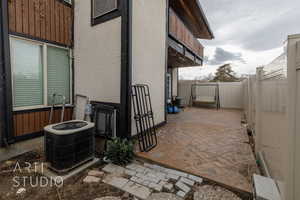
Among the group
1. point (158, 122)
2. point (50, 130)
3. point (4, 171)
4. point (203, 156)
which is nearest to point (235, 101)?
point (158, 122)

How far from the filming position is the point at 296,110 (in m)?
0.91

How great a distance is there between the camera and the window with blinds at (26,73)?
9.55 ft

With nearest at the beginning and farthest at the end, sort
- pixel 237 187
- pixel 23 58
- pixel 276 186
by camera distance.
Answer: pixel 276 186 → pixel 237 187 → pixel 23 58

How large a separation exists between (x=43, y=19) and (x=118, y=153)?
352 cm

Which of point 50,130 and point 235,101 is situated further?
point 235,101

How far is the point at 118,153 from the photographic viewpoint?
94.3 inches

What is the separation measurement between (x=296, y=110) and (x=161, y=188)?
62.9 inches

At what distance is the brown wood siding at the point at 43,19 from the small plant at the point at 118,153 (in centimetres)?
302

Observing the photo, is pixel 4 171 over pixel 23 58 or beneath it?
beneath

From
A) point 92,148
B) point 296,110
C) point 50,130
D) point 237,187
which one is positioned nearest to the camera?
point 296,110

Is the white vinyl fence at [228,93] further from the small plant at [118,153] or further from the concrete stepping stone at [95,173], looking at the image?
the concrete stepping stone at [95,173]

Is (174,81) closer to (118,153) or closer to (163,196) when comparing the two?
(118,153)

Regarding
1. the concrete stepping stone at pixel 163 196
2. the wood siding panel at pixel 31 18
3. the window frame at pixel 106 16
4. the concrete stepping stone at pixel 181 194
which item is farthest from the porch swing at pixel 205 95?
the wood siding panel at pixel 31 18

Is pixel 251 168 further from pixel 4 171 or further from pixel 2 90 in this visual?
pixel 2 90
